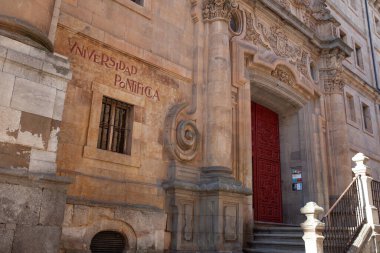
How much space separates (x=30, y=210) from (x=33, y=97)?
1482 millimetres

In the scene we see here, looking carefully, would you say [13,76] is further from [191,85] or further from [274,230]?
[274,230]

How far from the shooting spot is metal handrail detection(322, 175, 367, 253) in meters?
7.72

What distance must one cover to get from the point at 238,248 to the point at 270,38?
7041 millimetres

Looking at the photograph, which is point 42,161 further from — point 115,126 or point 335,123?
point 335,123

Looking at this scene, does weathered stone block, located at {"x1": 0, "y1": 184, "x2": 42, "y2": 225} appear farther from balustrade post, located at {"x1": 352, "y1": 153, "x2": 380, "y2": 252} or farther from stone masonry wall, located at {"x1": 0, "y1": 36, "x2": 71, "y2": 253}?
balustrade post, located at {"x1": 352, "y1": 153, "x2": 380, "y2": 252}

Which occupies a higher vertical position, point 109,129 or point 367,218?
point 109,129

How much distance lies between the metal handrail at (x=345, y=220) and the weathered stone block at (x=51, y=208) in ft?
16.9

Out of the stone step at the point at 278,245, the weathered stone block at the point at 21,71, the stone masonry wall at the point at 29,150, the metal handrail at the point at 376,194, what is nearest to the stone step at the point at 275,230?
the stone step at the point at 278,245

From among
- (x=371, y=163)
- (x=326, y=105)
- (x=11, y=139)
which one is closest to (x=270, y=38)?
(x=326, y=105)

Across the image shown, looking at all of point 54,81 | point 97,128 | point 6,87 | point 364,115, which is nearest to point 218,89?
point 97,128

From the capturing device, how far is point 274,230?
9.70 m

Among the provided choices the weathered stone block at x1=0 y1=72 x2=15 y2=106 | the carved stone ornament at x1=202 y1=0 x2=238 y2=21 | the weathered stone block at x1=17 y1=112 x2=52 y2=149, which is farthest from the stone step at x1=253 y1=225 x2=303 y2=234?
the weathered stone block at x1=0 y1=72 x2=15 y2=106

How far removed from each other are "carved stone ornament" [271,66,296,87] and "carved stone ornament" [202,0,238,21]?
311 centimetres

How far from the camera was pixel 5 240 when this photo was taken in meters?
4.46
